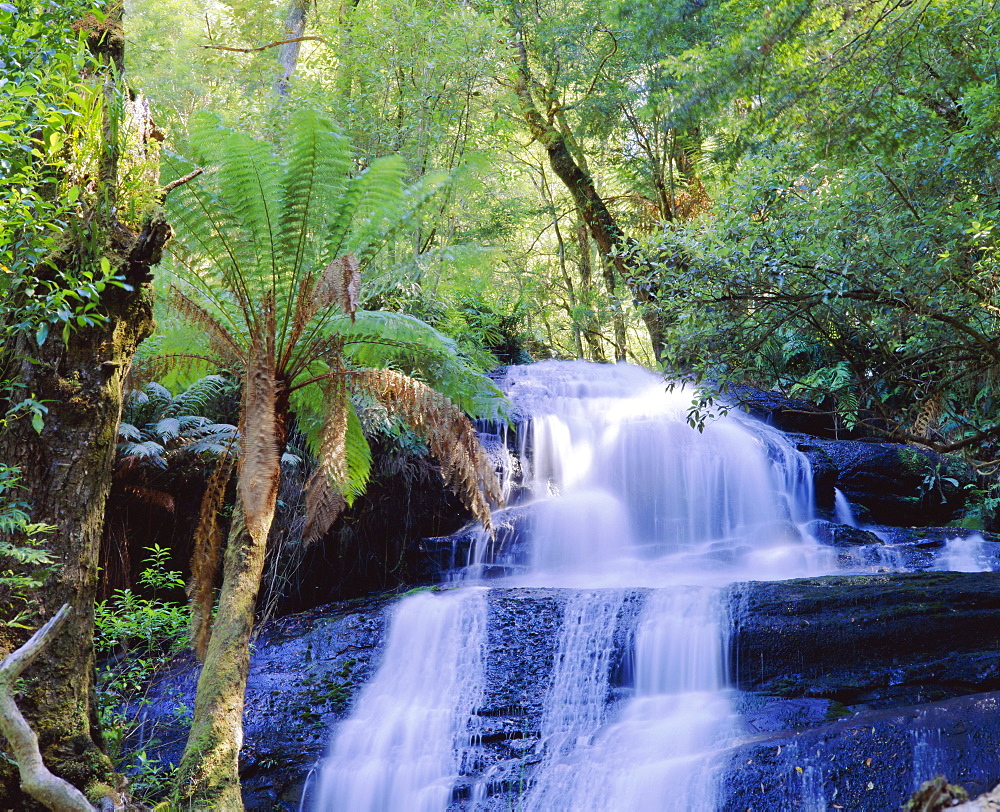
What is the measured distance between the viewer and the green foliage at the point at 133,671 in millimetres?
4699

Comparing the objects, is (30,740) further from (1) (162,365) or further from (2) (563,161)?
(2) (563,161)

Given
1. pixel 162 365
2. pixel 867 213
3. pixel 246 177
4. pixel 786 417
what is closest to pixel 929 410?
pixel 867 213

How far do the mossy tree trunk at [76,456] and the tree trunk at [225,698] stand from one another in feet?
1.72

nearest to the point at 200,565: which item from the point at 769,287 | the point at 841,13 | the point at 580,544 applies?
the point at 769,287

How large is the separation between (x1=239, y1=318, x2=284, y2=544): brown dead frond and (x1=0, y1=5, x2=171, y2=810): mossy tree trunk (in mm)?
1015

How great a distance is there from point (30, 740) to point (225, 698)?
1.46 metres

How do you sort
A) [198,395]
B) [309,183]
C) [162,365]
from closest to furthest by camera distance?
1. [309,183]
2. [162,365]
3. [198,395]

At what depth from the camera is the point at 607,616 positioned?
6.52 meters

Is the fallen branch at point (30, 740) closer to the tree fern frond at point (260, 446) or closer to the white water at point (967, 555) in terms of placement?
the tree fern frond at point (260, 446)

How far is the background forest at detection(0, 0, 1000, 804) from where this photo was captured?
136 inches

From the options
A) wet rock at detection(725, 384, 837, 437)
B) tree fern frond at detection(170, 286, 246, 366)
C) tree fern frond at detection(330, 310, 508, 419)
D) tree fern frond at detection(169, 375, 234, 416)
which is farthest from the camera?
wet rock at detection(725, 384, 837, 437)

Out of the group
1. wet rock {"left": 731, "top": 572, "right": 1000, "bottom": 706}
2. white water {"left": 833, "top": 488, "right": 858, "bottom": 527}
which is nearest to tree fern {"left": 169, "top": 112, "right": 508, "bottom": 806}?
wet rock {"left": 731, "top": 572, "right": 1000, "bottom": 706}

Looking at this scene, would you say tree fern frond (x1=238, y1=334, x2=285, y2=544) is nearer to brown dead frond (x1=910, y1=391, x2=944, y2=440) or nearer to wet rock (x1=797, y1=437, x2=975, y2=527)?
brown dead frond (x1=910, y1=391, x2=944, y2=440)

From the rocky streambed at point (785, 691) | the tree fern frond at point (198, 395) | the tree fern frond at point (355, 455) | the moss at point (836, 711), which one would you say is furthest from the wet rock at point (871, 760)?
the tree fern frond at point (198, 395)
